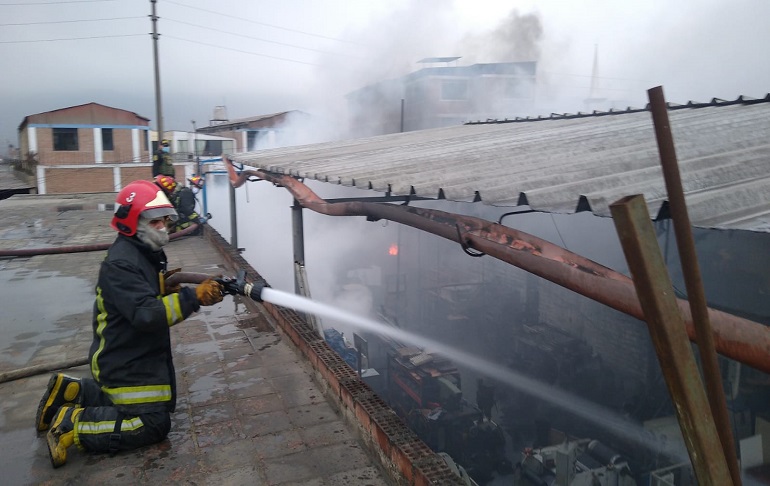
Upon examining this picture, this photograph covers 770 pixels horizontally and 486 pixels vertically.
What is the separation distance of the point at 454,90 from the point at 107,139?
64.3 feet

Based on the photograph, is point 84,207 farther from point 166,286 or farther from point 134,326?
point 134,326

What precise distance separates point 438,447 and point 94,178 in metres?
25.3

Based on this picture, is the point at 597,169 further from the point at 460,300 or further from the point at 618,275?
the point at 460,300

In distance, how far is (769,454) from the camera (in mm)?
7367

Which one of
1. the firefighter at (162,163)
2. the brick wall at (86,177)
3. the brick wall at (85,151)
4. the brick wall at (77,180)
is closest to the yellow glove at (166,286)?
the firefighter at (162,163)

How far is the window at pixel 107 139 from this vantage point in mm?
30484

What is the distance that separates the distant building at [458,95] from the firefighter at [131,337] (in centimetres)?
2703

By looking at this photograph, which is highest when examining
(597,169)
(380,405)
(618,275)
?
(597,169)

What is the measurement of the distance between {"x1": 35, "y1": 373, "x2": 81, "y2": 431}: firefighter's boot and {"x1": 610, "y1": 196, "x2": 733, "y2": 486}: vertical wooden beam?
138 inches

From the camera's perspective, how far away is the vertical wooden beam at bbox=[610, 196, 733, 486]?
114 cm

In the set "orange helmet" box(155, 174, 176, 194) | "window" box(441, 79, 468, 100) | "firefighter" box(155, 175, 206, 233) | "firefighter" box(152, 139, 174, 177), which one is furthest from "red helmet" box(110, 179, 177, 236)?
"window" box(441, 79, 468, 100)

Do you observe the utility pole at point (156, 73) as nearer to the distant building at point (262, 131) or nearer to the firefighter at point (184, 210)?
the firefighter at point (184, 210)

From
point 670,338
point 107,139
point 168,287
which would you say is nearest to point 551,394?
point 168,287

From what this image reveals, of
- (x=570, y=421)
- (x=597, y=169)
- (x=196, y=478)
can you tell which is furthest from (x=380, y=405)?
(x=570, y=421)
